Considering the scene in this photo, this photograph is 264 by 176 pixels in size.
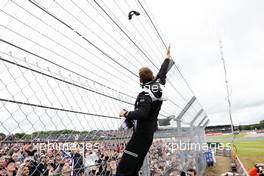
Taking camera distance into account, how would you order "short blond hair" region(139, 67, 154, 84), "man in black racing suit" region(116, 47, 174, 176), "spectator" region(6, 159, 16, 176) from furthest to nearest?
"spectator" region(6, 159, 16, 176) < "short blond hair" region(139, 67, 154, 84) < "man in black racing suit" region(116, 47, 174, 176)

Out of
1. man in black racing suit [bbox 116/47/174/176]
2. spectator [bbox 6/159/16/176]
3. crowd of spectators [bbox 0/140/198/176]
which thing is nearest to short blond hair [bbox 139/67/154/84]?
man in black racing suit [bbox 116/47/174/176]

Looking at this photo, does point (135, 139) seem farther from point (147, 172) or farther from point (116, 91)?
point (147, 172)

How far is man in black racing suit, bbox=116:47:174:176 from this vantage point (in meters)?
3.38

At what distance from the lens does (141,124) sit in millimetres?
3494

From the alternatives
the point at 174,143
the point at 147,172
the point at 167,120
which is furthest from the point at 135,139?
the point at 174,143

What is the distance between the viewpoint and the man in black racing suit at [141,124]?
3.38 meters

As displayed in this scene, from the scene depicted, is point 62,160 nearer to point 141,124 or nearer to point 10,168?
point 10,168

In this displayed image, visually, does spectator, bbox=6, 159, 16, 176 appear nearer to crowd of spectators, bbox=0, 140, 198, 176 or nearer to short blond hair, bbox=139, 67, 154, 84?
crowd of spectators, bbox=0, 140, 198, 176

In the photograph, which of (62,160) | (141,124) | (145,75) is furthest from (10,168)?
(145,75)

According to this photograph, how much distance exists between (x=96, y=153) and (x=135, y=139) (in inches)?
26.0

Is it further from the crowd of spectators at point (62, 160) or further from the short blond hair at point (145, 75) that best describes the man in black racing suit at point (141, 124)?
the crowd of spectators at point (62, 160)

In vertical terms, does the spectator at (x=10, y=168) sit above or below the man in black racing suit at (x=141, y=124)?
below

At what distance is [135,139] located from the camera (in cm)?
A: 346

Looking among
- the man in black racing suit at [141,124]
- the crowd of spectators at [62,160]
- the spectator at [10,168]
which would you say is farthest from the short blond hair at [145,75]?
the spectator at [10,168]
